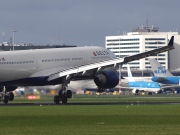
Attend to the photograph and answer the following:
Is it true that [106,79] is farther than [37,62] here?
No

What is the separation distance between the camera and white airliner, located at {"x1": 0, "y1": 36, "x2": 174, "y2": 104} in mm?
83438

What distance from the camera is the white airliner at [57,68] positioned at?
274ft

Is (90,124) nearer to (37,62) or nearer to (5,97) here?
(37,62)

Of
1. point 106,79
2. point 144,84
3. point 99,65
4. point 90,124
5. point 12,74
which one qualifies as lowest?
point 90,124

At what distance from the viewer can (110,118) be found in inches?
2186

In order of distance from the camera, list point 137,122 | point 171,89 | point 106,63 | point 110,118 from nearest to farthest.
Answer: point 137,122, point 110,118, point 106,63, point 171,89

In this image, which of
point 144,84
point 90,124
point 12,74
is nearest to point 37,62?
point 12,74

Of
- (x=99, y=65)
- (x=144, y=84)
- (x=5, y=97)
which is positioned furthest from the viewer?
(x=144, y=84)

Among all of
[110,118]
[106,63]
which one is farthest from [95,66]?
[110,118]

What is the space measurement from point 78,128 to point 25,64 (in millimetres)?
38926

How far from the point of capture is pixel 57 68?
87000mm

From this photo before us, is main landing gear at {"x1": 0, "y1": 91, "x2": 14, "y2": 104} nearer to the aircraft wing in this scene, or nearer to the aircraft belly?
the aircraft belly

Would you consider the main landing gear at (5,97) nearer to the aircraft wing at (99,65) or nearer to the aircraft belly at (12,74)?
the aircraft belly at (12,74)

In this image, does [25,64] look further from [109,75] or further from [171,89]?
[171,89]
